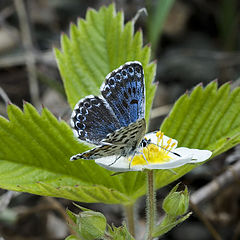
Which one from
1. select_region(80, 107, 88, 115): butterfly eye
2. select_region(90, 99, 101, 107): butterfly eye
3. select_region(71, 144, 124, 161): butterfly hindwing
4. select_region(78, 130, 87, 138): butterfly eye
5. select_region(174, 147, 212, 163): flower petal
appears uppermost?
select_region(90, 99, 101, 107): butterfly eye

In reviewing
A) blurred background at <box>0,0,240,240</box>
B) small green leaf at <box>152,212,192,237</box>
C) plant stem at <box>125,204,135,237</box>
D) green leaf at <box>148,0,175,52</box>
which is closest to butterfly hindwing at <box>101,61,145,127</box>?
small green leaf at <box>152,212,192,237</box>

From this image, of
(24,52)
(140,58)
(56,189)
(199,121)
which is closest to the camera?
(56,189)

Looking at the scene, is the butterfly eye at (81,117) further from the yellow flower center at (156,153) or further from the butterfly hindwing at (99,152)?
the yellow flower center at (156,153)

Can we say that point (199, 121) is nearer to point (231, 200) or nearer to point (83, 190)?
point (83, 190)

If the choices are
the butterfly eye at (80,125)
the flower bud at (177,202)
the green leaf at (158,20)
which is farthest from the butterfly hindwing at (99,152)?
the green leaf at (158,20)

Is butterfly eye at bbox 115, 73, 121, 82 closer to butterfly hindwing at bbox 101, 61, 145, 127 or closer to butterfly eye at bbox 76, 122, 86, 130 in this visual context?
butterfly hindwing at bbox 101, 61, 145, 127

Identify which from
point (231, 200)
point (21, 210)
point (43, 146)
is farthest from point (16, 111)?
point (231, 200)
